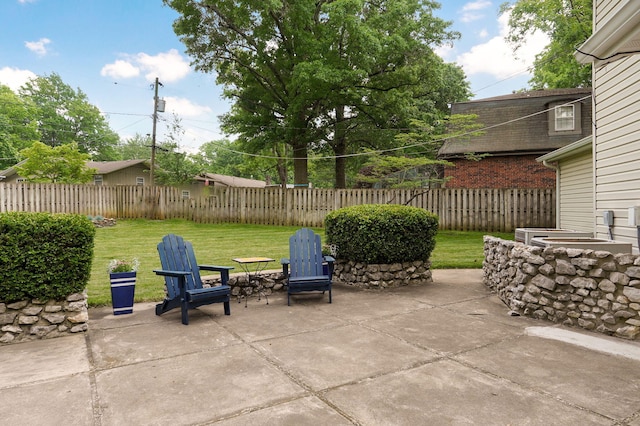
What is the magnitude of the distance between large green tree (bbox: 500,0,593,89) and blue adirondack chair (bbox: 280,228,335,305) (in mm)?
14962

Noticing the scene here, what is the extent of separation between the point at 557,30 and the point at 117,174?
28136mm

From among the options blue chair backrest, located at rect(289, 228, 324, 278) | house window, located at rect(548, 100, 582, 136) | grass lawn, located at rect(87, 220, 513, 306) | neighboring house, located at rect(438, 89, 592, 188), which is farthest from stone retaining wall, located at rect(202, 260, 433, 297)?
house window, located at rect(548, 100, 582, 136)

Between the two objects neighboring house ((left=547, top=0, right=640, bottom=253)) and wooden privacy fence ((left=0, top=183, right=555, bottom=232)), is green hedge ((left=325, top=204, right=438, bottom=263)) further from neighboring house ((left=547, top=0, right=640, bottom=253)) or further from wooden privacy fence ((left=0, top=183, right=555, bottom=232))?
wooden privacy fence ((left=0, top=183, right=555, bottom=232))

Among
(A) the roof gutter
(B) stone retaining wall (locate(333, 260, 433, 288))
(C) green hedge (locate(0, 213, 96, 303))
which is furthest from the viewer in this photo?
(B) stone retaining wall (locate(333, 260, 433, 288))

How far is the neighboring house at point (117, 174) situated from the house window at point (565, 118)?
24714 mm

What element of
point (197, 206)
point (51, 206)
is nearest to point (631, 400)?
point (197, 206)

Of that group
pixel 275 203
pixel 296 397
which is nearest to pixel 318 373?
pixel 296 397

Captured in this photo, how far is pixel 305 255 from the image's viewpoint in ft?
18.6

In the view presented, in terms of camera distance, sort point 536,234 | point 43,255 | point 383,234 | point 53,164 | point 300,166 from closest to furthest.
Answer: point 43,255
point 536,234
point 383,234
point 300,166
point 53,164

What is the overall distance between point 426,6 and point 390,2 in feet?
5.69

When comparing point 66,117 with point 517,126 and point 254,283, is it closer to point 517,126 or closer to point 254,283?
point 517,126

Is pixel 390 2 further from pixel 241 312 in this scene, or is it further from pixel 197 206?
pixel 241 312

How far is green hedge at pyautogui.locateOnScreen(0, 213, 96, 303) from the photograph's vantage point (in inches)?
145

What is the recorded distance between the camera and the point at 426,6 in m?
17.7
